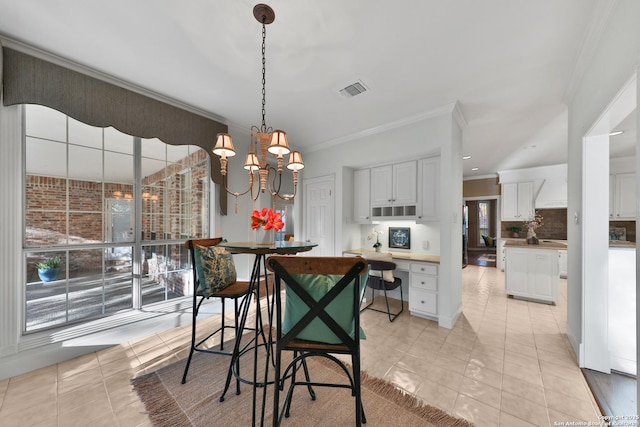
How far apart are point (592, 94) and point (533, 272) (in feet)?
9.81

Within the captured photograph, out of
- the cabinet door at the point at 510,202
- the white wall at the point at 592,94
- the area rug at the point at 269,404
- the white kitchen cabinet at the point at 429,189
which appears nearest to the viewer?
the white wall at the point at 592,94

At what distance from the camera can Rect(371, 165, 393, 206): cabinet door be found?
11.9 feet

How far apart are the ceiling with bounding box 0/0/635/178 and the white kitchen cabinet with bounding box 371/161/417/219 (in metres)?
0.75

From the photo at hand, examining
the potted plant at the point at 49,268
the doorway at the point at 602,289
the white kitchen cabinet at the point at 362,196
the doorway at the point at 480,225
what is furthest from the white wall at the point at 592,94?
the doorway at the point at 480,225

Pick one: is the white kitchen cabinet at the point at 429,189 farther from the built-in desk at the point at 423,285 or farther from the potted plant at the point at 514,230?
the potted plant at the point at 514,230

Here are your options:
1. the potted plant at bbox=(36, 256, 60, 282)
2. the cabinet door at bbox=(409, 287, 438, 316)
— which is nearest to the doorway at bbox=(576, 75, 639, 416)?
the cabinet door at bbox=(409, 287, 438, 316)

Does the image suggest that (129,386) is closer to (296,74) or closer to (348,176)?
(296,74)

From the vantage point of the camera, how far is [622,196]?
4.48 m

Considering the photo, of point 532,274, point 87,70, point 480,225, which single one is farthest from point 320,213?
point 480,225

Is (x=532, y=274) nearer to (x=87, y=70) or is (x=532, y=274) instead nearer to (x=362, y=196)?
(x=362, y=196)

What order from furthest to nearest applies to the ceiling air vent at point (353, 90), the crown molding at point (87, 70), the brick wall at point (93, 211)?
Answer: the ceiling air vent at point (353, 90) < the brick wall at point (93, 211) < the crown molding at point (87, 70)

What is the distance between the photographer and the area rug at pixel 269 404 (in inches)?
58.8

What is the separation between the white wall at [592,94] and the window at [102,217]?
3797 mm

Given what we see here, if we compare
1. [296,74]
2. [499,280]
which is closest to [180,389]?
[296,74]
